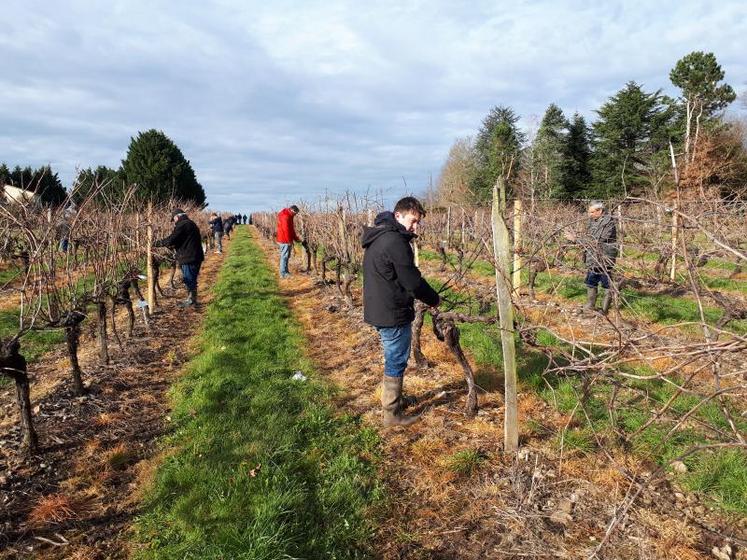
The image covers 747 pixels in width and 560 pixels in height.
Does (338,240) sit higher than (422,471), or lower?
higher

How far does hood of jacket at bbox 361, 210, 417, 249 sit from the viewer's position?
11.5 feet

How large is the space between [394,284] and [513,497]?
1738 millimetres

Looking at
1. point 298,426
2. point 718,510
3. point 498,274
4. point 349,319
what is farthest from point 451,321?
point 349,319

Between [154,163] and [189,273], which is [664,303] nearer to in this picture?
[189,273]

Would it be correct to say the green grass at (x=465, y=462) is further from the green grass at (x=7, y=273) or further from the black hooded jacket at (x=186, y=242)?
the green grass at (x=7, y=273)

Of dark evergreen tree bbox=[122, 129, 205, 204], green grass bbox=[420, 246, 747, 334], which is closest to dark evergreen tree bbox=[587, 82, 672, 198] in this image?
green grass bbox=[420, 246, 747, 334]

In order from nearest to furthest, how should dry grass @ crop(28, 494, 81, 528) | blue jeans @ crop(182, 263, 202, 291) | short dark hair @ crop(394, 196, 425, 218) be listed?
1. dry grass @ crop(28, 494, 81, 528)
2. short dark hair @ crop(394, 196, 425, 218)
3. blue jeans @ crop(182, 263, 202, 291)

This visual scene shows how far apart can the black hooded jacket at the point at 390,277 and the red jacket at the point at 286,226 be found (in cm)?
804

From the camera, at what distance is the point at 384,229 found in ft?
11.6

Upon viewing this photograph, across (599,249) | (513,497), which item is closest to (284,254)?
(513,497)

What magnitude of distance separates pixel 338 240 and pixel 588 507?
28.1 ft

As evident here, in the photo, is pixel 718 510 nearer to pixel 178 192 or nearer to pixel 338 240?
pixel 338 240

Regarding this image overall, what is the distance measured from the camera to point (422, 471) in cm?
329

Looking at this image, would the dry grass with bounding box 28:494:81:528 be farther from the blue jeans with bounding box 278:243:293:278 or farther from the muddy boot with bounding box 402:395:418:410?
the blue jeans with bounding box 278:243:293:278
